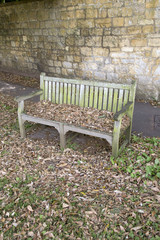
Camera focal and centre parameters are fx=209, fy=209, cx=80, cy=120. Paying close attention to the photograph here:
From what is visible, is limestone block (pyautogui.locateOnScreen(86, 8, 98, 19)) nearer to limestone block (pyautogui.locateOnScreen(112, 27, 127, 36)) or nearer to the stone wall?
the stone wall

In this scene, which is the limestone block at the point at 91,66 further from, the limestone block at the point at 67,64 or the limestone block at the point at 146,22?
the limestone block at the point at 146,22

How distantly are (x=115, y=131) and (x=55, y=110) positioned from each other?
1.41 meters

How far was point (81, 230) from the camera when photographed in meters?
2.17

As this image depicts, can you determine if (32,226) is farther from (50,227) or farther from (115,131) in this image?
(115,131)

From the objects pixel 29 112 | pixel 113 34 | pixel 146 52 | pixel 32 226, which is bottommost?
pixel 32 226

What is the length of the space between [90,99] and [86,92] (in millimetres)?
148

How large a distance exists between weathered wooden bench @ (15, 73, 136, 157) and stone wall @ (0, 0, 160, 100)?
7.35 feet

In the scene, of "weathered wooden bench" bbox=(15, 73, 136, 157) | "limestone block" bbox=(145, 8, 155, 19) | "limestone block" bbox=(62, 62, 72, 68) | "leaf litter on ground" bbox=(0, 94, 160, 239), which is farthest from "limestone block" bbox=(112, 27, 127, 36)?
"leaf litter on ground" bbox=(0, 94, 160, 239)

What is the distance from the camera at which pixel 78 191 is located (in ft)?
8.82

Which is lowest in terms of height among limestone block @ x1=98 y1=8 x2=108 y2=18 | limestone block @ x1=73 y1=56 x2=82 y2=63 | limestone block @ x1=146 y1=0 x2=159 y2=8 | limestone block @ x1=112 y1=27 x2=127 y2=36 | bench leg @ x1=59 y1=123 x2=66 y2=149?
bench leg @ x1=59 y1=123 x2=66 y2=149

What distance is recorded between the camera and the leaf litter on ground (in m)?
2.18

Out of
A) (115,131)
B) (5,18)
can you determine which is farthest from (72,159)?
(5,18)

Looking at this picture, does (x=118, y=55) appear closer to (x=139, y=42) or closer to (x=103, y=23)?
(x=139, y=42)

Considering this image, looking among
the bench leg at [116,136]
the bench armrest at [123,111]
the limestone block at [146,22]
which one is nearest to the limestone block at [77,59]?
the limestone block at [146,22]
